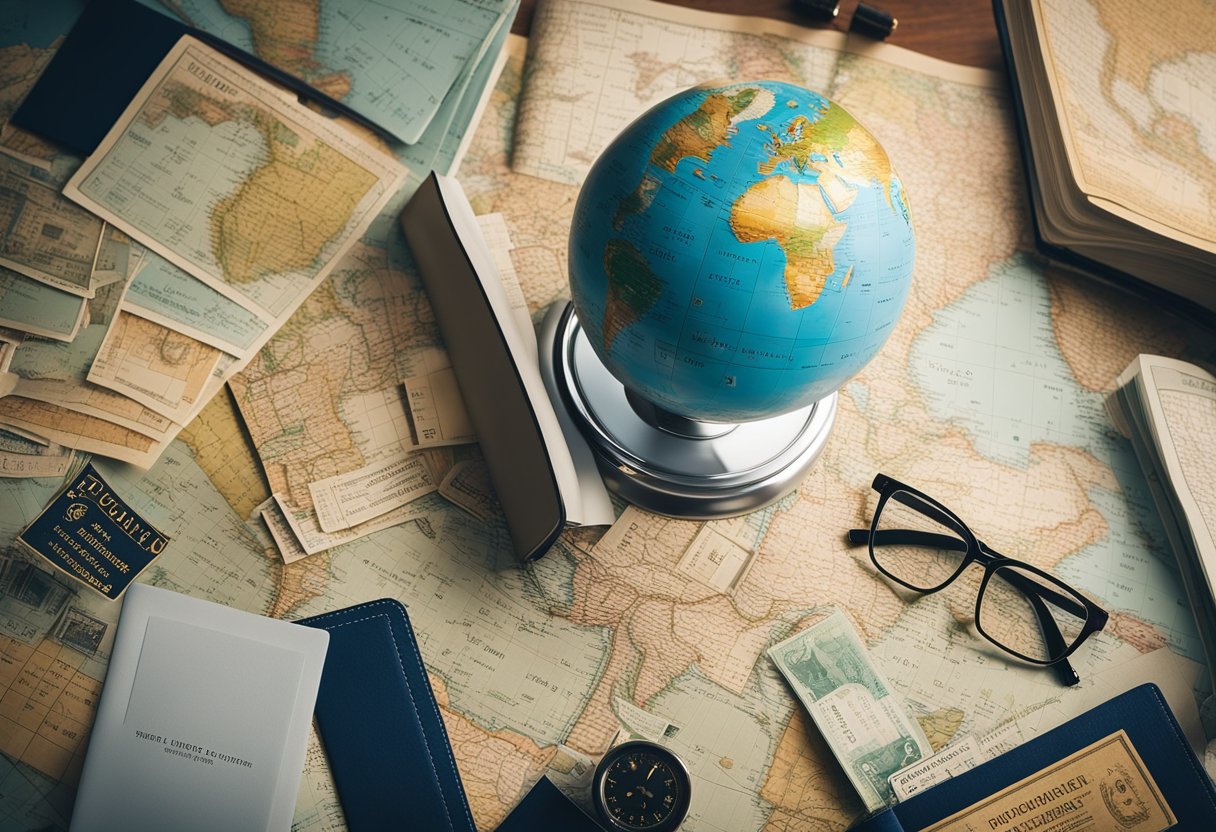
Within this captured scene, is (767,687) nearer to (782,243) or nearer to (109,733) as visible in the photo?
(782,243)

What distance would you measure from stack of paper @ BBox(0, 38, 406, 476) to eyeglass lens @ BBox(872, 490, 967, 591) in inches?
33.4

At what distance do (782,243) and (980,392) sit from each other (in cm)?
63

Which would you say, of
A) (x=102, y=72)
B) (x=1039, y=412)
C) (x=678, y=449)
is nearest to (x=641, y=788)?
(x=678, y=449)

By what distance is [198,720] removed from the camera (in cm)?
94

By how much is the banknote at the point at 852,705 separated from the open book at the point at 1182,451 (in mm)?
422

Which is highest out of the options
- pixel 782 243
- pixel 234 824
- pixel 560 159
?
pixel 782 243

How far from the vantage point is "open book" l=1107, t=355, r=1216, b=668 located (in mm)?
1102

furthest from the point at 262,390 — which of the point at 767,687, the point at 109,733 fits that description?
the point at 767,687

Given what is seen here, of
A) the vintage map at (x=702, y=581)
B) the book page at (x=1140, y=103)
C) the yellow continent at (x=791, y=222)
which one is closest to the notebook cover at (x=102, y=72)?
the vintage map at (x=702, y=581)

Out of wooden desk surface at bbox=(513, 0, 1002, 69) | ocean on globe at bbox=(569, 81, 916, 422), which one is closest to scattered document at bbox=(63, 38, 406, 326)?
ocean on globe at bbox=(569, 81, 916, 422)

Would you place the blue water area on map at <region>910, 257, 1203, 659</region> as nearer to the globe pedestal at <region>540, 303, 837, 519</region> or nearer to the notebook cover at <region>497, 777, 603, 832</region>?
the globe pedestal at <region>540, 303, 837, 519</region>

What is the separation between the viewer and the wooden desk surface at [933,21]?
144 centimetres

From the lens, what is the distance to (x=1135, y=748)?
39.9 inches

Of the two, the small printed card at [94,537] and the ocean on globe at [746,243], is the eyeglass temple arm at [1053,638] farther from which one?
the small printed card at [94,537]
